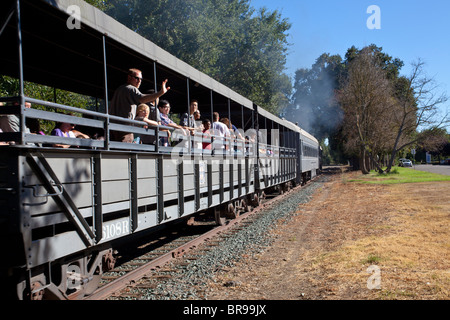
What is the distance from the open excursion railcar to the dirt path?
1.50 m

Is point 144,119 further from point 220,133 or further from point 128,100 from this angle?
point 220,133

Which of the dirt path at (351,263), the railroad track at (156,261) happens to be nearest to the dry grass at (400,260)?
the dirt path at (351,263)

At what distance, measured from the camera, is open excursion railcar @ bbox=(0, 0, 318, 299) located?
11.1 ft

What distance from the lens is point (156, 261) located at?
6.27 m

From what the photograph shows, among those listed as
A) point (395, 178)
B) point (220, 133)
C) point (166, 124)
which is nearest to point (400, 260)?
point (166, 124)

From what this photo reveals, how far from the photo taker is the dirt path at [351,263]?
4.74 meters

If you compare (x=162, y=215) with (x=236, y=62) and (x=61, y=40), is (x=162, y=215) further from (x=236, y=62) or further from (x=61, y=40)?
(x=236, y=62)

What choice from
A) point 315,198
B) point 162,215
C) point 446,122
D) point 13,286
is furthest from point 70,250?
point 446,122

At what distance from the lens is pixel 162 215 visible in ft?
18.4

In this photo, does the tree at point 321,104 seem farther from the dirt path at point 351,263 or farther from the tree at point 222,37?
the dirt path at point 351,263

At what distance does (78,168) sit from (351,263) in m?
4.09

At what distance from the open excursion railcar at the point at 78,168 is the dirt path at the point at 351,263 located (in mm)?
1504

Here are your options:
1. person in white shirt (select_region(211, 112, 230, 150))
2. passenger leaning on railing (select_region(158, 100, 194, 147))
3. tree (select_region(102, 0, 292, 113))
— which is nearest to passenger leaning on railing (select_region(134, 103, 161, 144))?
passenger leaning on railing (select_region(158, 100, 194, 147))

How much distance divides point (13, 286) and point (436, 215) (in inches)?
389
